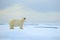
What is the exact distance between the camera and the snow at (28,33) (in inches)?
68.4

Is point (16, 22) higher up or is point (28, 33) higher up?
point (16, 22)

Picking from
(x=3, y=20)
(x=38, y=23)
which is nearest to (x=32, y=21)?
(x=38, y=23)

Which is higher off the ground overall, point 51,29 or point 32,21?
point 32,21

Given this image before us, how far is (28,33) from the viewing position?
5.74 feet

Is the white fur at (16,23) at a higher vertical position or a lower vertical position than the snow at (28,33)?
higher

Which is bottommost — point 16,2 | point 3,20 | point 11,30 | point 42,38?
point 42,38

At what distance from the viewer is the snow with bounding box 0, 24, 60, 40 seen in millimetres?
1738

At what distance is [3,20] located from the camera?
1.78 m

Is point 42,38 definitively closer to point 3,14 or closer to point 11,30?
point 11,30

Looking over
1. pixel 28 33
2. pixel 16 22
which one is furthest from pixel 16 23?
pixel 28 33

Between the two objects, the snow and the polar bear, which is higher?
the polar bear

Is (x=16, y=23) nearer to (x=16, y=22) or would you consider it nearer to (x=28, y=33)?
(x=16, y=22)

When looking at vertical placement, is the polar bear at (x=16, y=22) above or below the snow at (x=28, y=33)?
above

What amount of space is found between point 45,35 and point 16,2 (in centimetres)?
55
